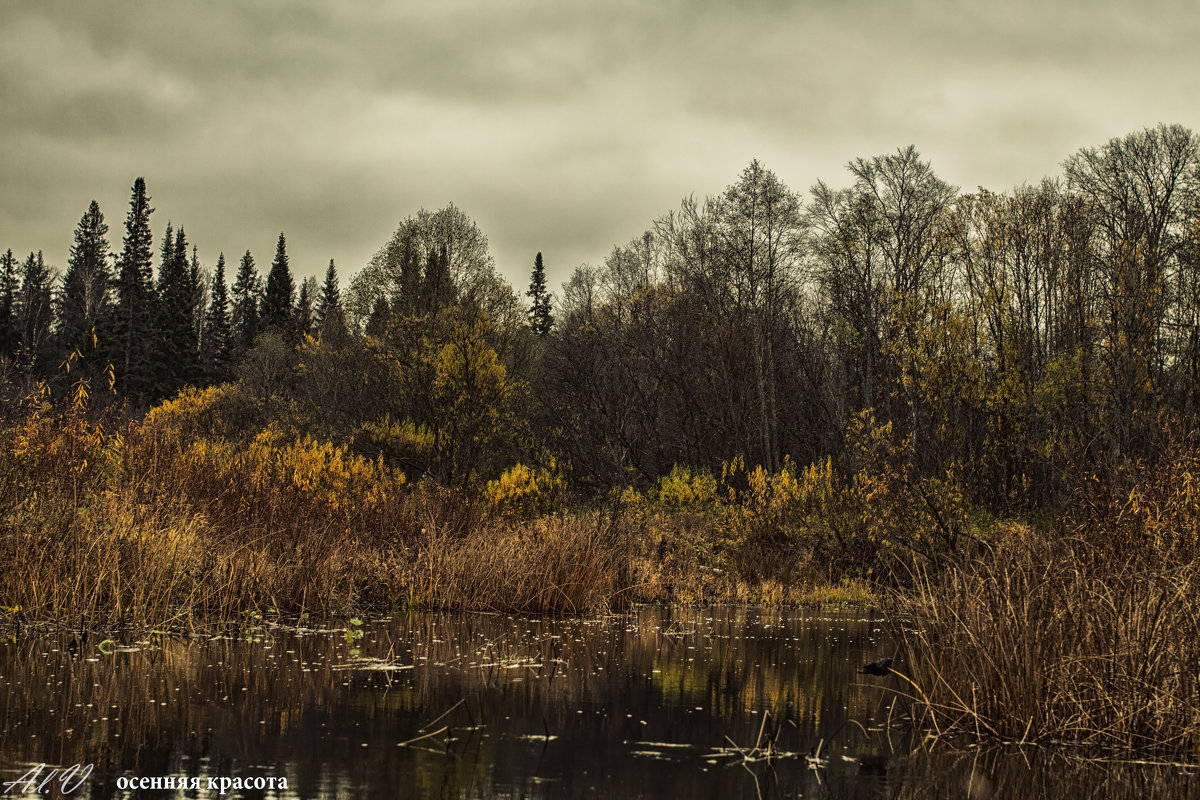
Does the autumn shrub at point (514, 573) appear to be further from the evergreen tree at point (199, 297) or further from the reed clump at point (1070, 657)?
the evergreen tree at point (199, 297)

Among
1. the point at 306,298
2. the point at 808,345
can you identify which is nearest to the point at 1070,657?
the point at 808,345

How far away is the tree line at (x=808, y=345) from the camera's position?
65.4 ft

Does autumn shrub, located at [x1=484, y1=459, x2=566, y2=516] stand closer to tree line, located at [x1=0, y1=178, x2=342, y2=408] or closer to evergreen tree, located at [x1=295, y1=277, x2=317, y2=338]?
tree line, located at [x1=0, y1=178, x2=342, y2=408]

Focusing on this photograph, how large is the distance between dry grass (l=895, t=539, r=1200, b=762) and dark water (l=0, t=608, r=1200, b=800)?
341mm

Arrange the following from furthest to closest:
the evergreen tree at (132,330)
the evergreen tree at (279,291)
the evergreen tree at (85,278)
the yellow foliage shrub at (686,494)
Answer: the evergreen tree at (279,291) → the evergreen tree at (85,278) → the evergreen tree at (132,330) → the yellow foliage shrub at (686,494)

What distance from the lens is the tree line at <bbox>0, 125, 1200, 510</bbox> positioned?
65.4ft

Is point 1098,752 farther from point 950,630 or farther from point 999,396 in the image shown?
point 999,396

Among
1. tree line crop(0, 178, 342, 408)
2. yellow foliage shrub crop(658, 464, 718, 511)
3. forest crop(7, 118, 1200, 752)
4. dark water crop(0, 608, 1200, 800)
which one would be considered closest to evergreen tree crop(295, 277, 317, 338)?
tree line crop(0, 178, 342, 408)

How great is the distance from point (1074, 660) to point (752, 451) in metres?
24.8

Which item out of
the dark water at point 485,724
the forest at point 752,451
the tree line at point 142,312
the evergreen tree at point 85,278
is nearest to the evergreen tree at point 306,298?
the tree line at point 142,312

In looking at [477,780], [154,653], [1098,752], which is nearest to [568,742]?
[477,780]

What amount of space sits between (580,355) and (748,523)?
486 inches

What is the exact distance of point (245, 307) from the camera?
272ft

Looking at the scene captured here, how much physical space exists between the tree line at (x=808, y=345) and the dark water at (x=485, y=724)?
324 inches
